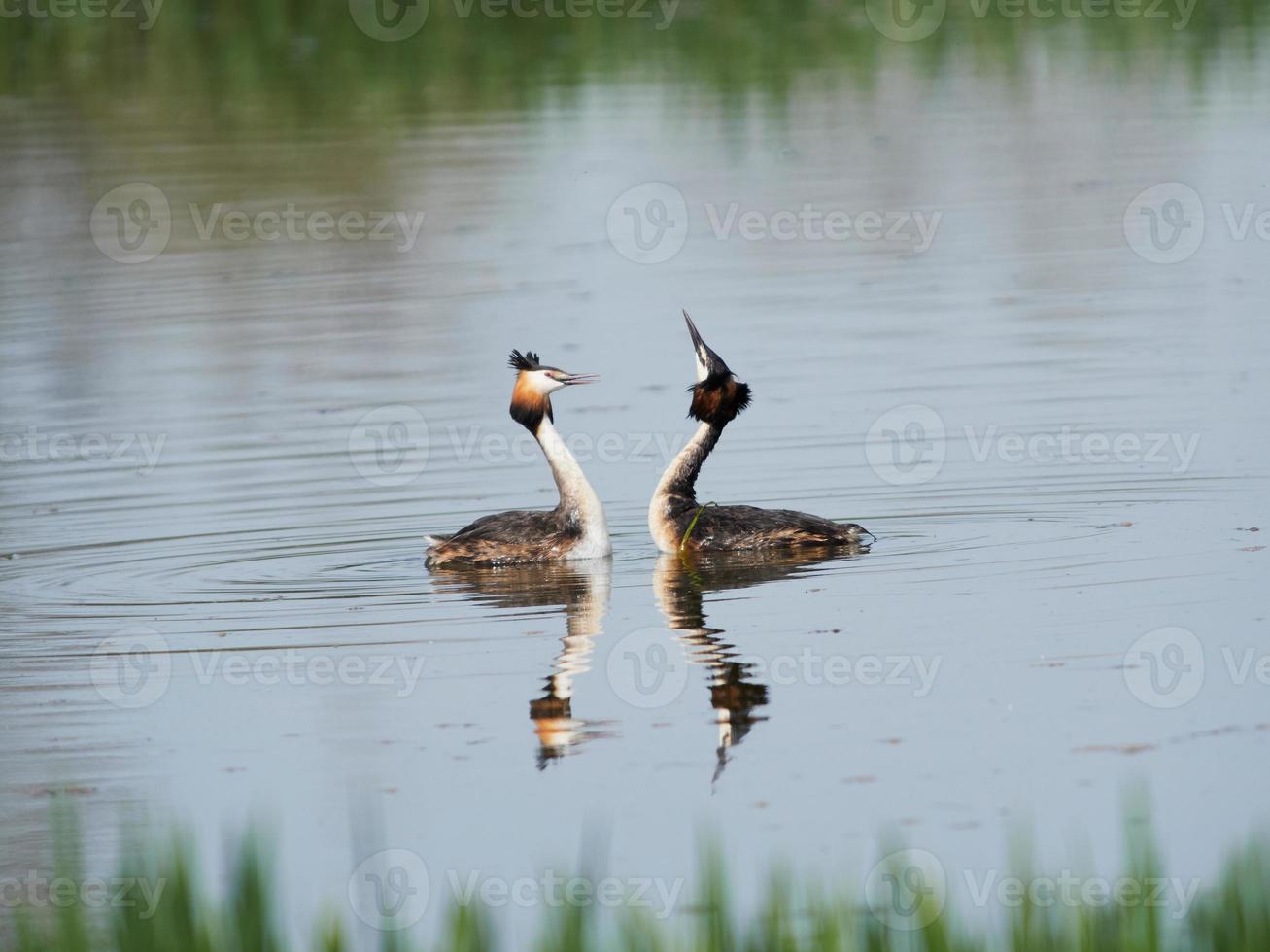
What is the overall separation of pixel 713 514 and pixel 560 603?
1327 mm

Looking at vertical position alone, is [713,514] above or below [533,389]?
below

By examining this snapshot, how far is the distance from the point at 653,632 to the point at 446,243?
15229 mm

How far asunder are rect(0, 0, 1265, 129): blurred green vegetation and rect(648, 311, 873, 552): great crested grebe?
70.4 ft

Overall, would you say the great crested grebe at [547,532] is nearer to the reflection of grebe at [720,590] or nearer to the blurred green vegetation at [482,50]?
the reflection of grebe at [720,590]

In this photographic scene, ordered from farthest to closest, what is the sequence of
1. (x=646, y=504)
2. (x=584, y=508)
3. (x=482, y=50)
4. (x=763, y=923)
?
(x=482, y=50) < (x=646, y=504) < (x=584, y=508) < (x=763, y=923)

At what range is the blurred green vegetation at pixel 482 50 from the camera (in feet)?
118

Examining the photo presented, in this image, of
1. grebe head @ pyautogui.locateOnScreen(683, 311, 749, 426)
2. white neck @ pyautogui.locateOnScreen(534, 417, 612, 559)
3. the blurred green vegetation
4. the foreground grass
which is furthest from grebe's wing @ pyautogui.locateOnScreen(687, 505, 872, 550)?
the blurred green vegetation

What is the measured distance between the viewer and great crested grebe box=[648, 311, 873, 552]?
37.4ft

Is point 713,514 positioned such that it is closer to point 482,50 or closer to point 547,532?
point 547,532

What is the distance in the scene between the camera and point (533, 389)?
12.3 m

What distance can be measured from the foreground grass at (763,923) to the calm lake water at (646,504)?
372 mm

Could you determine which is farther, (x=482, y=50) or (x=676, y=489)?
(x=482, y=50)

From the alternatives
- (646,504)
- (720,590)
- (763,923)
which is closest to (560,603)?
(720,590)

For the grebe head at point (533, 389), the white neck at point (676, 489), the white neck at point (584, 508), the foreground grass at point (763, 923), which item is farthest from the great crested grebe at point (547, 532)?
the foreground grass at point (763, 923)
